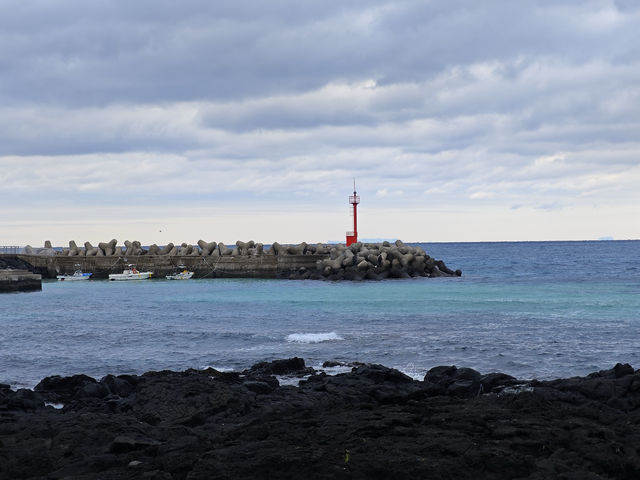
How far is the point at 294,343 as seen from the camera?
64.6ft

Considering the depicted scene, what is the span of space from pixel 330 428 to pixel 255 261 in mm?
41149

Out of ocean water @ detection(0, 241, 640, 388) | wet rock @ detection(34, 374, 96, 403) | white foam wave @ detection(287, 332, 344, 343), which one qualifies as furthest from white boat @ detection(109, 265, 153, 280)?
wet rock @ detection(34, 374, 96, 403)

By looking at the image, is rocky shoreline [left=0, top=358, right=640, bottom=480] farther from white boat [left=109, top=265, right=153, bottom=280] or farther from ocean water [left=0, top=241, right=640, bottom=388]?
white boat [left=109, top=265, right=153, bottom=280]

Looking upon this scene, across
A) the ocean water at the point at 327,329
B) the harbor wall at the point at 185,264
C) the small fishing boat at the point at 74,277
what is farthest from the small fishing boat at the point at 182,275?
the ocean water at the point at 327,329

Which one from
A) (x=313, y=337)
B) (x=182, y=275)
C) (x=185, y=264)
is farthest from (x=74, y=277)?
(x=313, y=337)

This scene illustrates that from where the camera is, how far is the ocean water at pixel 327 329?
55.4 feet

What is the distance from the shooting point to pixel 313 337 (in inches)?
811

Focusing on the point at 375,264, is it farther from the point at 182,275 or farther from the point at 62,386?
the point at 62,386

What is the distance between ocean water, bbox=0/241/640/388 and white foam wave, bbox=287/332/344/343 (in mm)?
59

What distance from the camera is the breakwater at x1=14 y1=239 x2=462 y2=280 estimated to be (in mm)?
46438

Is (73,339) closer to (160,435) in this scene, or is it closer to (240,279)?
(160,435)

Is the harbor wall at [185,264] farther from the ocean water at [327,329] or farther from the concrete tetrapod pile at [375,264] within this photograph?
the ocean water at [327,329]

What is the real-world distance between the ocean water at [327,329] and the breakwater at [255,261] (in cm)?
684

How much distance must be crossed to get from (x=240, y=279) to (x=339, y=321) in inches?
985
